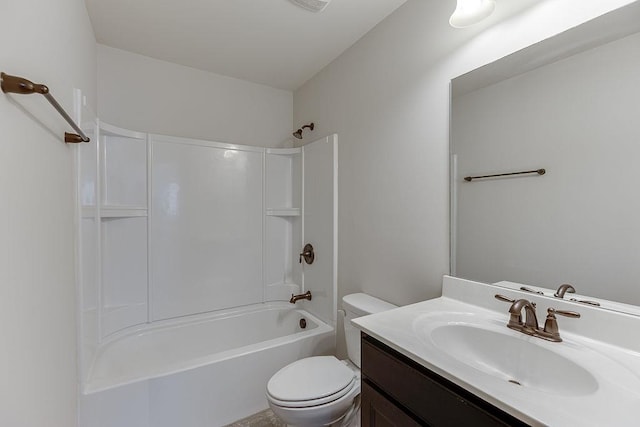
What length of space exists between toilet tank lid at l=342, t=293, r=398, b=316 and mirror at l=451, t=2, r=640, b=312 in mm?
467

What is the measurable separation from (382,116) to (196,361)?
5.94 feet

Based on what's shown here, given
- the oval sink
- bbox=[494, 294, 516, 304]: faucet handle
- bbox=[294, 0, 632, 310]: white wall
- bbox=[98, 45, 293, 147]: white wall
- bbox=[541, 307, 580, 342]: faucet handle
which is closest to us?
the oval sink

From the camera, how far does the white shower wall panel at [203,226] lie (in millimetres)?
2148

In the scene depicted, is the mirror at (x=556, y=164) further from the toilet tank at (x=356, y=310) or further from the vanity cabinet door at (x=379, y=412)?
the vanity cabinet door at (x=379, y=412)

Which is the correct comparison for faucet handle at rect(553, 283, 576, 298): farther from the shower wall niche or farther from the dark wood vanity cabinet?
the shower wall niche

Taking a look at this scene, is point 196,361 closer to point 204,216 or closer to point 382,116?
point 204,216

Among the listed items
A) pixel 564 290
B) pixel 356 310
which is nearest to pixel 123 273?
pixel 356 310

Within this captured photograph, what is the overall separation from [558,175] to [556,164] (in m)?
0.04

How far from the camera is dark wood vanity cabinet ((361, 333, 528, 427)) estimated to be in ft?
2.23

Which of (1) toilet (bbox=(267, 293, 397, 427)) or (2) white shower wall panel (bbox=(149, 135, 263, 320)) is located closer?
(1) toilet (bbox=(267, 293, 397, 427))

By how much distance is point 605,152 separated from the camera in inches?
35.2

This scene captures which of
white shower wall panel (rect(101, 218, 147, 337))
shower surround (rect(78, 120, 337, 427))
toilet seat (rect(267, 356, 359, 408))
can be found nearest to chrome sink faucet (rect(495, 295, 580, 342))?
toilet seat (rect(267, 356, 359, 408))

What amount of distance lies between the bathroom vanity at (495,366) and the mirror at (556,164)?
0.10 meters

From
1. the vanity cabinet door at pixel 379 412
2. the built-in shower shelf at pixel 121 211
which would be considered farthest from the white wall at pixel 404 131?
the built-in shower shelf at pixel 121 211
